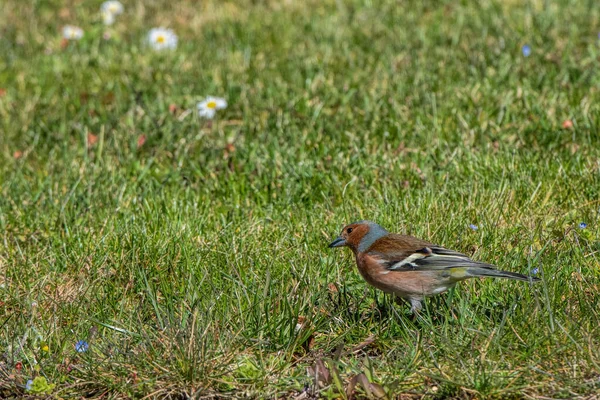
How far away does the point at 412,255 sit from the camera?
4.27 m

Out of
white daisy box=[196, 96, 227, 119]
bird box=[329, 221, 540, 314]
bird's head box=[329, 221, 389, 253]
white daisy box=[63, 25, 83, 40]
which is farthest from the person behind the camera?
white daisy box=[63, 25, 83, 40]

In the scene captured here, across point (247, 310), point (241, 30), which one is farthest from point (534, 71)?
point (247, 310)

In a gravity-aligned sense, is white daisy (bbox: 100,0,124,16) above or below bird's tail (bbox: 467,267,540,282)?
below

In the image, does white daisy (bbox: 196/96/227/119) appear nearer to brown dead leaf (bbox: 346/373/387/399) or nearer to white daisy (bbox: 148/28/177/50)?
white daisy (bbox: 148/28/177/50)

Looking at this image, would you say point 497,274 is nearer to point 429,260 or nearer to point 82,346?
point 429,260

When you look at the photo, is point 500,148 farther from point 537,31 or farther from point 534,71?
point 537,31

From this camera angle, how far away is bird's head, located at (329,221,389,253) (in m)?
4.45

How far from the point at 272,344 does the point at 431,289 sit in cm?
80

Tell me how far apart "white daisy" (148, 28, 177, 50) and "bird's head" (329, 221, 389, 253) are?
14.5ft

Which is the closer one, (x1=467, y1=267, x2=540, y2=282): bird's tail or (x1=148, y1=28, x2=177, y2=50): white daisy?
(x1=467, y1=267, x2=540, y2=282): bird's tail

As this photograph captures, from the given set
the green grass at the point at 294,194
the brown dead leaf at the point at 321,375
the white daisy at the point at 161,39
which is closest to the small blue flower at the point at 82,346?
the green grass at the point at 294,194

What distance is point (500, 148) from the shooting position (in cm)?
594

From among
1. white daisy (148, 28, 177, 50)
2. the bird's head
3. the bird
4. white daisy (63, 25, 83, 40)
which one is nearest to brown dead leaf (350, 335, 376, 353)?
the bird

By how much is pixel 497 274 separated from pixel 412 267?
0.49 m
